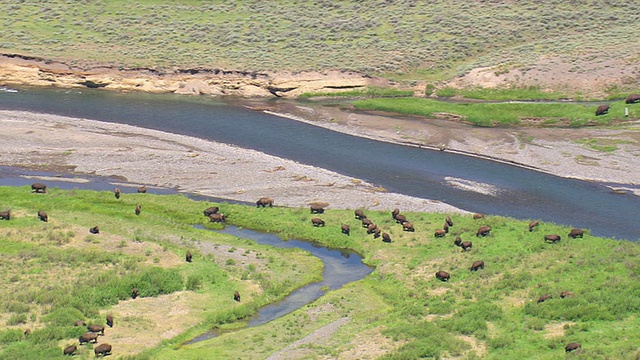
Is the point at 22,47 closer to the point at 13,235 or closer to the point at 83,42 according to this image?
the point at 83,42

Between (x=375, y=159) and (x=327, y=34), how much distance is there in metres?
34.4

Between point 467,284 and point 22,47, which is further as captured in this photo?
point 22,47

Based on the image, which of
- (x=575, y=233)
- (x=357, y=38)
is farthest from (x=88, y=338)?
(x=357, y=38)

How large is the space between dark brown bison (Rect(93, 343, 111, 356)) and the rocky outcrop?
175 feet

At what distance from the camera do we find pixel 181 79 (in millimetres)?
89438

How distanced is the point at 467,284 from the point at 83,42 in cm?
6486

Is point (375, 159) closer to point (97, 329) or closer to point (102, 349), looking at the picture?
point (97, 329)

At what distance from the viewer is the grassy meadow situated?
3656 centimetres

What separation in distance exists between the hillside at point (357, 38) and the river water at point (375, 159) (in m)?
8.25

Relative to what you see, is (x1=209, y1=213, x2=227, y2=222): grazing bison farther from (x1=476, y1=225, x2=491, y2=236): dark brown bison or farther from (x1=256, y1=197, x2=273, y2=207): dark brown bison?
(x1=476, y1=225, x2=491, y2=236): dark brown bison

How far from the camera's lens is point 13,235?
4900 centimetres

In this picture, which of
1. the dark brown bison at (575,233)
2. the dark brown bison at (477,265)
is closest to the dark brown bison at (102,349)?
the dark brown bison at (477,265)

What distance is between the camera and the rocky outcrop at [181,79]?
287ft

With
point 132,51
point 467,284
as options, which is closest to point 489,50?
point 132,51
